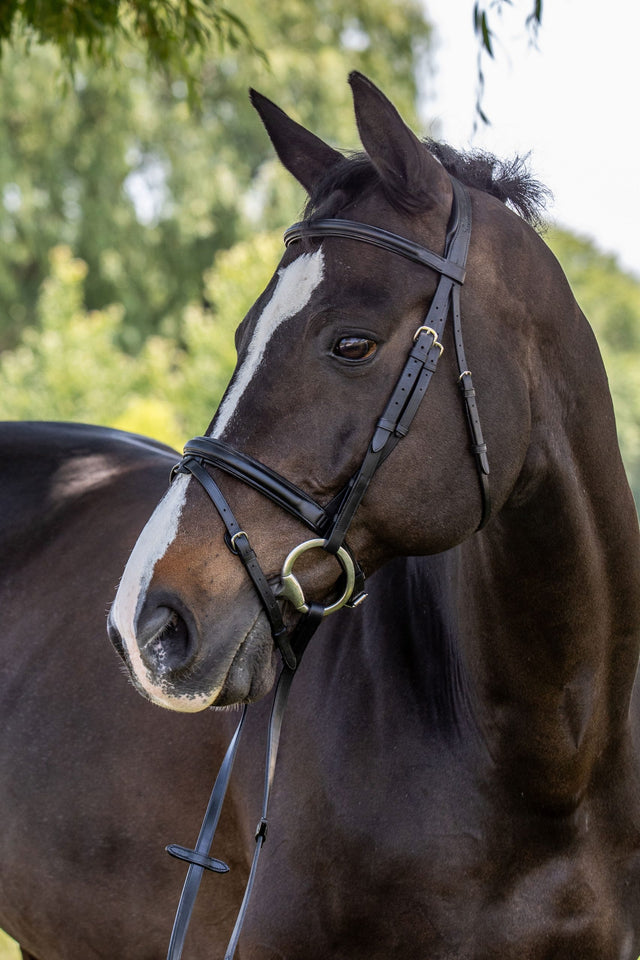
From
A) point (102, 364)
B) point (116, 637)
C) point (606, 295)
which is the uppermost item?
point (606, 295)

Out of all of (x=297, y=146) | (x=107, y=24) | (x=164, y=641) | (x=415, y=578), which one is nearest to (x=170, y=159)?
(x=107, y=24)

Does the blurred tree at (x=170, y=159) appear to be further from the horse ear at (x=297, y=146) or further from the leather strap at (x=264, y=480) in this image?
the leather strap at (x=264, y=480)

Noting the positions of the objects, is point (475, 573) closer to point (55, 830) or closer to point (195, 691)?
point (195, 691)

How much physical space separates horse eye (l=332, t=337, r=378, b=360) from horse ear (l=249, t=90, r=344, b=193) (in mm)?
533

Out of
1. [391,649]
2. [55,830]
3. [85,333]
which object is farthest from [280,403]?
[85,333]

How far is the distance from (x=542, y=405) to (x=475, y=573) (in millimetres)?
428

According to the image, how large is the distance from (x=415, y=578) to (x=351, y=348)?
31.0 inches

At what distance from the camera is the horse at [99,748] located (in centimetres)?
245

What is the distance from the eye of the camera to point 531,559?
2.09 meters

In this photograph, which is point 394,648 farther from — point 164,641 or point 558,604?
point 164,641

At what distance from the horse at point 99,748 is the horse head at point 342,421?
553 mm

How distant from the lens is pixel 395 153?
75.5 inches

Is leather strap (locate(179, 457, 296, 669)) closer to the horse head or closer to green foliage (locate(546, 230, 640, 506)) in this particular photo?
the horse head

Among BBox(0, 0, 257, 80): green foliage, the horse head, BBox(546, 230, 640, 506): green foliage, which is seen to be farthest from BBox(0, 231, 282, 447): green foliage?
BBox(546, 230, 640, 506): green foliage
